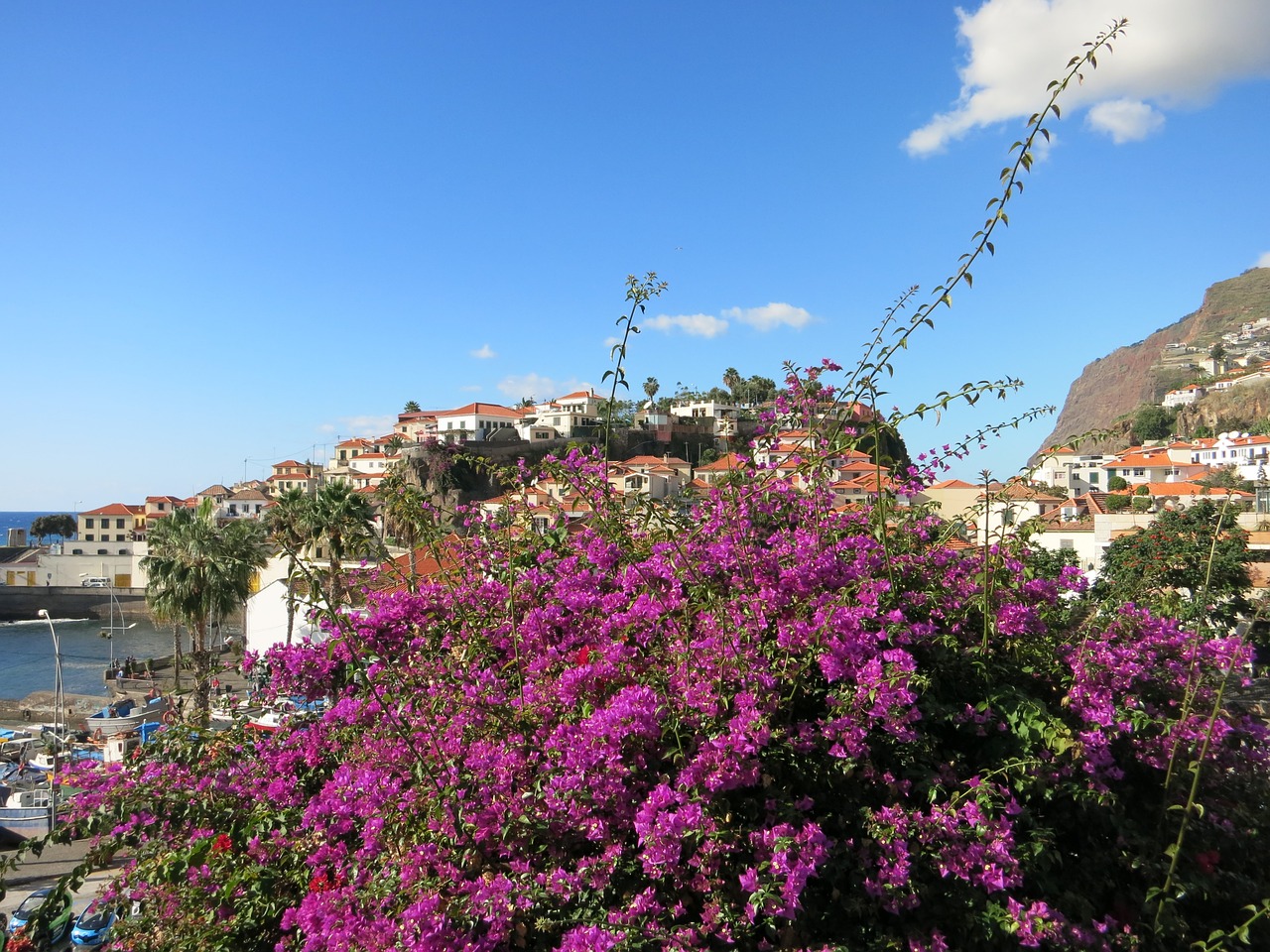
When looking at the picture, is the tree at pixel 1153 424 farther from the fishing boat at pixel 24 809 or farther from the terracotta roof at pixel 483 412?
the fishing boat at pixel 24 809

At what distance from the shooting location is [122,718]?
26531 mm

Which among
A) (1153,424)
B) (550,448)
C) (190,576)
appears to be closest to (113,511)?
(550,448)

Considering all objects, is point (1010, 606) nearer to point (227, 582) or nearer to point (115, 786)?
point (115, 786)

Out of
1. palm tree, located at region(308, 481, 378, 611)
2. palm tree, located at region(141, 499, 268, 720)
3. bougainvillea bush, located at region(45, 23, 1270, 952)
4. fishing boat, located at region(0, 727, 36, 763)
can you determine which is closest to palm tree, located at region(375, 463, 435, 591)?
bougainvillea bush, located at region(45, 23, 1270, 952)

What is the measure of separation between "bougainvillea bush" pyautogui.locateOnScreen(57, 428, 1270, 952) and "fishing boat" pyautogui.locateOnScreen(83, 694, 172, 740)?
77.4ft

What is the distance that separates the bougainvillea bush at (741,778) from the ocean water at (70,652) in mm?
42116

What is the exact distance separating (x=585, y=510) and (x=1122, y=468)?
8486 cm

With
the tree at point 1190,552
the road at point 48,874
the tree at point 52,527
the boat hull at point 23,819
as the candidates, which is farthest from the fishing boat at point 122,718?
the tree at point 52,527

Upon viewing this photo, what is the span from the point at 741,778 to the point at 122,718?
29.4 m

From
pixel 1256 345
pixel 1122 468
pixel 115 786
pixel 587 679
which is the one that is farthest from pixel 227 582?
pixel 1256 345

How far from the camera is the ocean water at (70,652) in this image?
42.3 m

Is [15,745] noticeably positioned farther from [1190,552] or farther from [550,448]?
[550,448]

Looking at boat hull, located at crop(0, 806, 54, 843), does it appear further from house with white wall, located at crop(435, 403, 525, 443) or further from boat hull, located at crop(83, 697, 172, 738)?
house with white wall, located at crop(435, 403, 525, 443)

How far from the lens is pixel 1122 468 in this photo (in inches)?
3056
